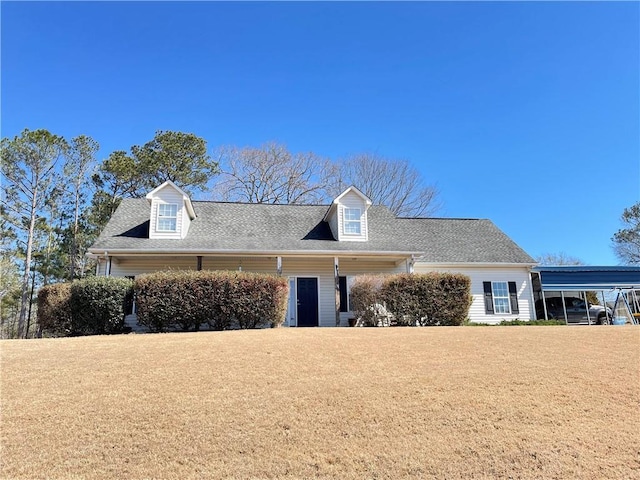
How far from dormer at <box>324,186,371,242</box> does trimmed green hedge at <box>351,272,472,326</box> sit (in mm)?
4193

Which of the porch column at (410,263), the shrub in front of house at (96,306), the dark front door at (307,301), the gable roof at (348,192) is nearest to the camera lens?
the shrub in front of house at (96,306)

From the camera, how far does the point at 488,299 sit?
59.8 ft

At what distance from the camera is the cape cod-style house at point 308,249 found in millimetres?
15711

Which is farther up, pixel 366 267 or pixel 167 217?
pixel 167 217

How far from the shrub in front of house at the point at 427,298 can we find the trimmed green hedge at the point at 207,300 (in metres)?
3.79

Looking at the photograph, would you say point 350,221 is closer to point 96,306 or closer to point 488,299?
point 488,299

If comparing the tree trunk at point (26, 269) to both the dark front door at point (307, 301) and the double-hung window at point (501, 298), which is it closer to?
the dark front door at point (307, 301)

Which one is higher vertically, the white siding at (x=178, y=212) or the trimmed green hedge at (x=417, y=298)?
the white siding at (x=178, y=212)

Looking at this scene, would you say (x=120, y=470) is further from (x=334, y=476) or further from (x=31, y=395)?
(x=31, y=395)

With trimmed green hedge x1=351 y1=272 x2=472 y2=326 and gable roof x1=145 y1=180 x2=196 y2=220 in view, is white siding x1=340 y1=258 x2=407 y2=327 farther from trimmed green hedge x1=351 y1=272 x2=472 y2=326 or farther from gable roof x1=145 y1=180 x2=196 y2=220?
gable roof x1=145 y1=180 x2=196 y2=220

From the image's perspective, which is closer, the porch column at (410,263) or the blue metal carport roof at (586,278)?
the porch column at (410,263)

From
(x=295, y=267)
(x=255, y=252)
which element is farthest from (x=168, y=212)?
(x=295, y=267)

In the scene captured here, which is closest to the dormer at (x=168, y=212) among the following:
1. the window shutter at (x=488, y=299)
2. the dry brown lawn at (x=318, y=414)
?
the dry brown lawn at (x=318, y=414)

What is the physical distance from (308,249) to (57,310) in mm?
8521
